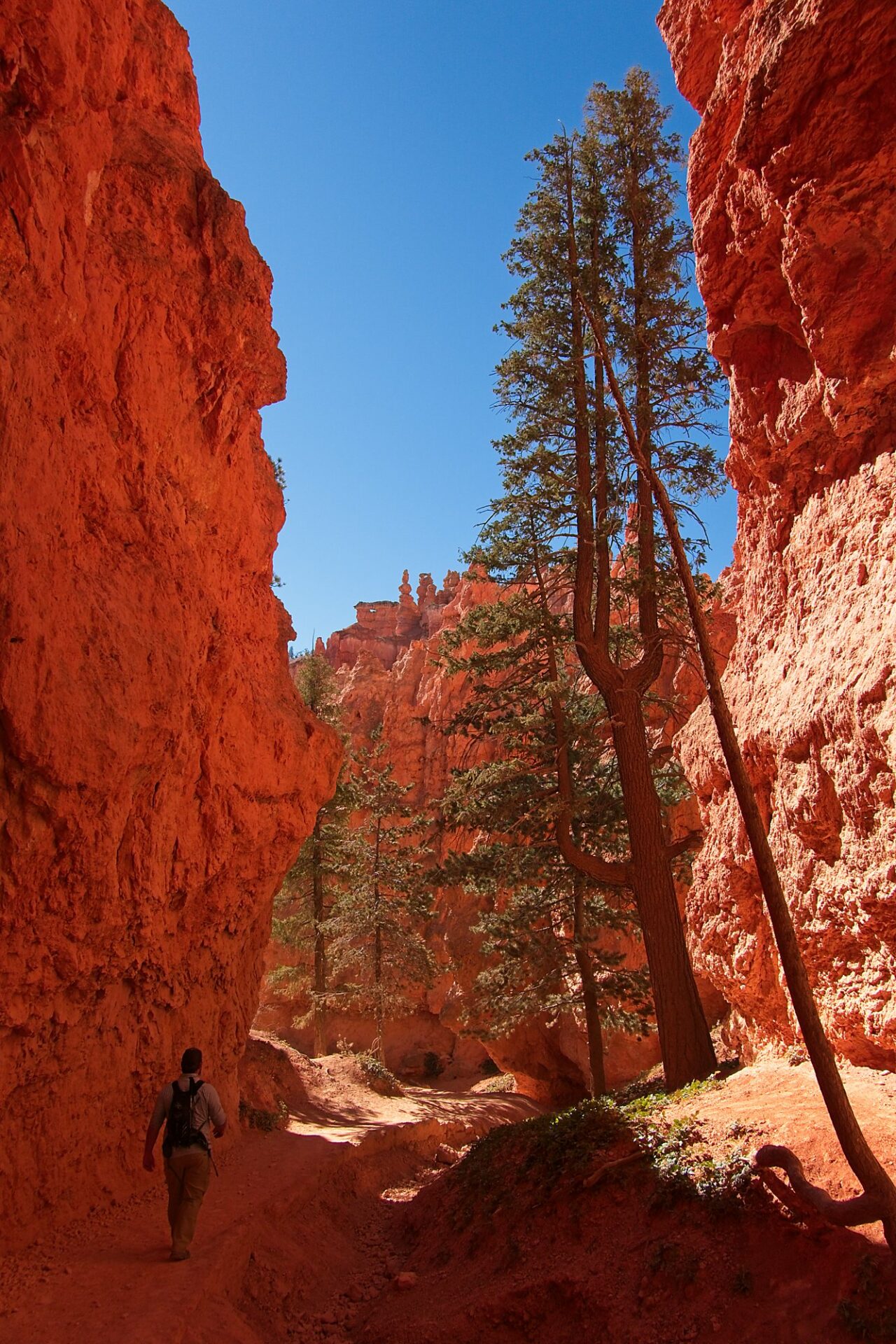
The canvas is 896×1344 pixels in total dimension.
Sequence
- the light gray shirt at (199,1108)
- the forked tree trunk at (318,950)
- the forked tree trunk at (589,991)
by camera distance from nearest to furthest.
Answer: the light gray shirt at (199,1108) < the forked tree trunk at (589,991) < the forked tree trunk at (318,950)

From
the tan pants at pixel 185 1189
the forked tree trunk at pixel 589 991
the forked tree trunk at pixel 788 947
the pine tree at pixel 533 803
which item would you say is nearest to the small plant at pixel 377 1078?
the pine tree at pixel 533 803

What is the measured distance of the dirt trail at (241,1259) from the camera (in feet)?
19.4

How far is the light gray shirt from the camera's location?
684 centimetres

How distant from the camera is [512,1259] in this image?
24.0 ft

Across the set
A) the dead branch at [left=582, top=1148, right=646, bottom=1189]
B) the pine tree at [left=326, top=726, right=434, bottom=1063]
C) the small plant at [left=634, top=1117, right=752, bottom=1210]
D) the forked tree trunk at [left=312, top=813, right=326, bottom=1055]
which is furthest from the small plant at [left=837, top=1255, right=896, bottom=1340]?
the forked tree trunk at [left=312, top=813, right=326, bottom=1055]

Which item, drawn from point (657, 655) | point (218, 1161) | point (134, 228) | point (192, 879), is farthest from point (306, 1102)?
point (134, 228)

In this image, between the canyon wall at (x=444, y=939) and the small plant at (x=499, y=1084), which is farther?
the small plant at (x=499, y=1084)

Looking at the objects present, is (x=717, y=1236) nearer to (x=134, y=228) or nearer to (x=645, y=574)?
(x=645, y=574)

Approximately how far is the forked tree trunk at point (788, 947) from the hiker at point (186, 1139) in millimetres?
4819

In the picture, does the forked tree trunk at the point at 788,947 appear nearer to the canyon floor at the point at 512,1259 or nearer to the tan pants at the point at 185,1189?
the canyon floor at the point at 512,1259

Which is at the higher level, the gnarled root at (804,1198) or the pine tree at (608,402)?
the pine tree at (608,402)

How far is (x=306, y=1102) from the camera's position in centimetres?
1605

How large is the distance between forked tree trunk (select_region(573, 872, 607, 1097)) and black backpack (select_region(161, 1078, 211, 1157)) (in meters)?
8.76

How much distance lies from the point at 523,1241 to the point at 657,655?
7236mm
